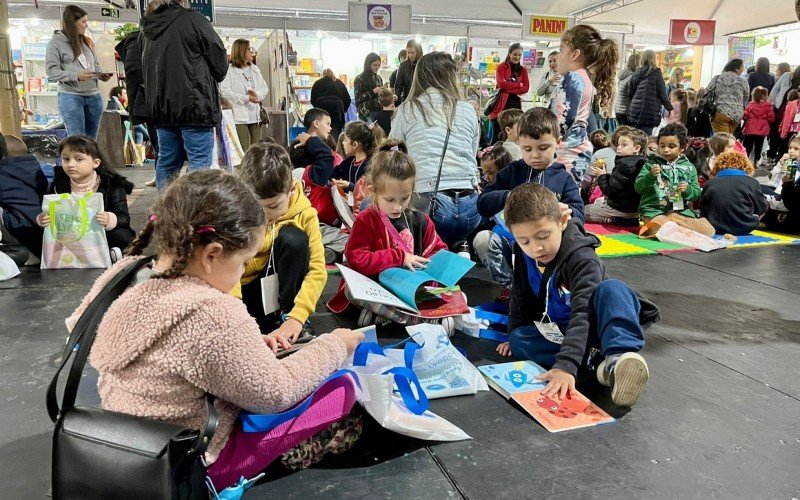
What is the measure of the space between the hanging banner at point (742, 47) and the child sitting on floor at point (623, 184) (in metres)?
9.62

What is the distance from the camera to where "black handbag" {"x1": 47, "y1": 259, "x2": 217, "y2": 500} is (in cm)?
100

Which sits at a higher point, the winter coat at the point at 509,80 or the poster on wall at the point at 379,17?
the poster on wall at the point at 379,17

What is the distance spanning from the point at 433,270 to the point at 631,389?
40.1 inches

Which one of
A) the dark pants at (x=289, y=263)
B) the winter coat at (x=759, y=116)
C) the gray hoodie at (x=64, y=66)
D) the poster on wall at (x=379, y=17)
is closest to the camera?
the dark pants at (x=289, y=263)

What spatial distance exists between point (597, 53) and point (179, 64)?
249 cm

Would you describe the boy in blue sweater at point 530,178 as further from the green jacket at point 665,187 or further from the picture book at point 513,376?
the green jacket at point 665,187

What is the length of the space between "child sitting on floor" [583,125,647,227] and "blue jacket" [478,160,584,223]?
205 cm

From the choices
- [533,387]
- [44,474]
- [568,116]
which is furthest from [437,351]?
[568,116]

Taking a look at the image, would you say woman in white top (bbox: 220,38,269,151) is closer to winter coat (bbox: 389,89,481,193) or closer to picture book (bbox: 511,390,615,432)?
winter coat (bbox: 389,89,481,193)

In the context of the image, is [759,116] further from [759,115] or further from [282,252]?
[282,252]

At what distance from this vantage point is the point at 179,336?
3.78ft

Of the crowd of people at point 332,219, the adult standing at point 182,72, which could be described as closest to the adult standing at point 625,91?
the crowd of people at point 332,219

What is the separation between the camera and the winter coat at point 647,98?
7.05 m

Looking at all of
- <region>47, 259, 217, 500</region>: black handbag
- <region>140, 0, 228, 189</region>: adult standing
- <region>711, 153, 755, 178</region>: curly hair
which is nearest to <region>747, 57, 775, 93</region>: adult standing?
<region>711, 153, 755, 178</region>: curly hair
